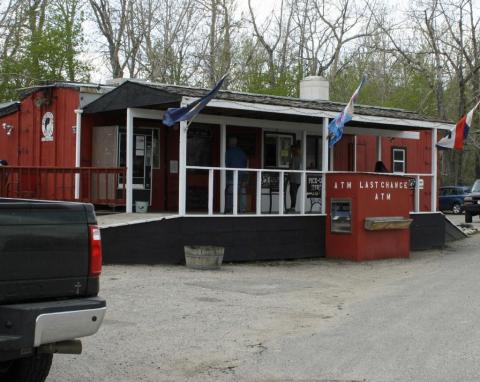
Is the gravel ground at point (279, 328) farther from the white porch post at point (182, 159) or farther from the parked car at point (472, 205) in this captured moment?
the parked car at point (472, 205)

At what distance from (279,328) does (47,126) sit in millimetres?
11185

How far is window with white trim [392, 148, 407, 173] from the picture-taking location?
23933 millimetres

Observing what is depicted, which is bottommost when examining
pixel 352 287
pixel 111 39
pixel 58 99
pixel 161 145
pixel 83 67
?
pixel 352 287

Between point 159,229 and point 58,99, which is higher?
point 58,99

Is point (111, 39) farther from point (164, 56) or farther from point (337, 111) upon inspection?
point (337, 111)

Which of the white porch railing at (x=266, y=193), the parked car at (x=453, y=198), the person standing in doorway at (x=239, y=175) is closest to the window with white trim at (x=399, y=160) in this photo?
the white porch railing at (x=266, y=193)

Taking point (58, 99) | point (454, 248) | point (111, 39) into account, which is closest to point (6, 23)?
point (111, 39)

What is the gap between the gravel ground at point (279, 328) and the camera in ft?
21.7

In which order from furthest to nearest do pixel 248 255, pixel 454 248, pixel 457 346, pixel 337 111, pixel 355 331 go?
pixel 454 248
pixel 337 111
pixel 248 255
pixel 355 331
pixel 457 346

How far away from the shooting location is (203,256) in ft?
Result: 44.8

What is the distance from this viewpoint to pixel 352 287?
40.7 feet

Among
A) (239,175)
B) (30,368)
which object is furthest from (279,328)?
(239,175)

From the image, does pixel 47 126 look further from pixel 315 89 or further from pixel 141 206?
pixel 315 89

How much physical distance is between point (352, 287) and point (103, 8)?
28118 millimetres
